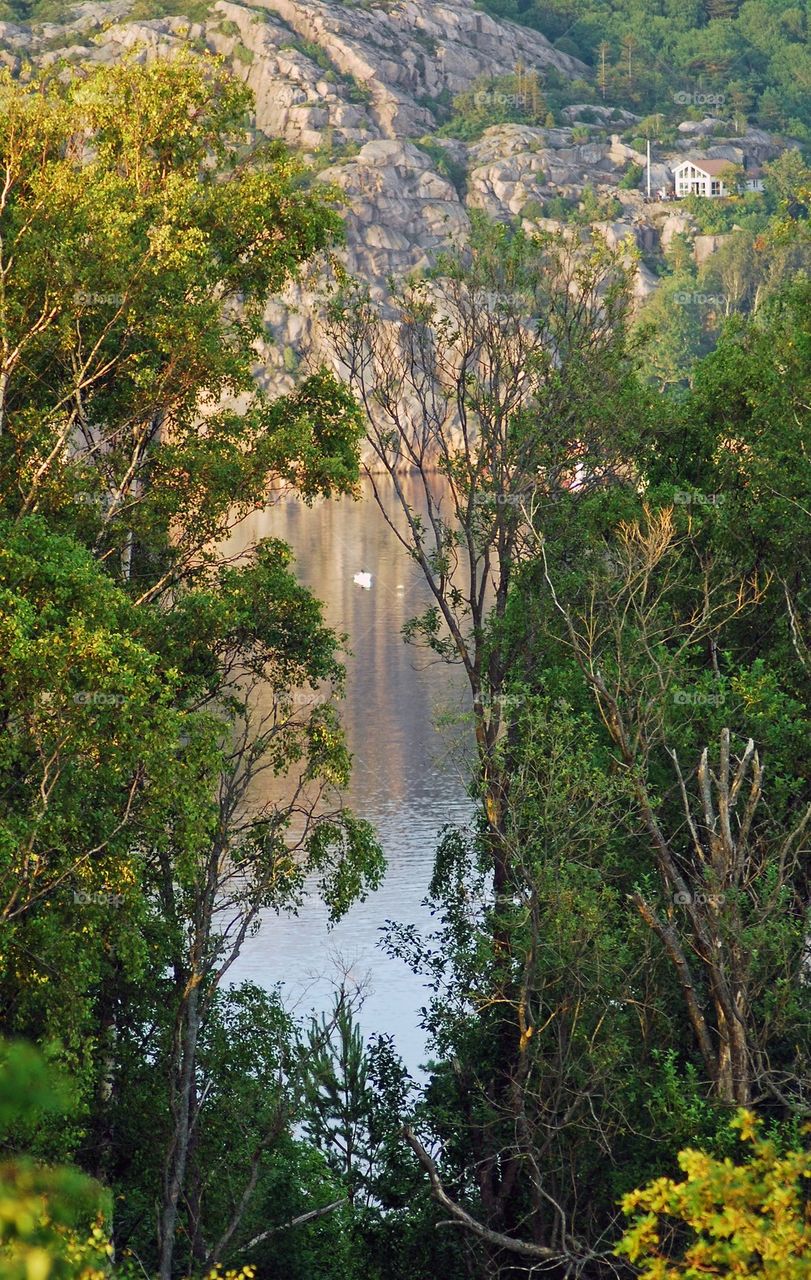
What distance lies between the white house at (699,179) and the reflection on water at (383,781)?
343 ft

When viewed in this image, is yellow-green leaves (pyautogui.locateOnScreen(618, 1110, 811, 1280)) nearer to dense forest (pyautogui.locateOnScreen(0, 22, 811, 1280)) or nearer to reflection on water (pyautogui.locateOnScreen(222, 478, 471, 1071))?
dense forest (pyautogui.locateOnScreen(0, 22, 811, 1280))

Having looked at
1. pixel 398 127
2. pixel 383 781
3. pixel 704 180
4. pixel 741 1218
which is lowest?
pixel 741 1218

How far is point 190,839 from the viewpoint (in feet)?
50.7

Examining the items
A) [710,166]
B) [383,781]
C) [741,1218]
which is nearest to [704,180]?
[710,166]

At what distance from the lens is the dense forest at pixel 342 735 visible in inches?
603

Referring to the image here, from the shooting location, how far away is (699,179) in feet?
570

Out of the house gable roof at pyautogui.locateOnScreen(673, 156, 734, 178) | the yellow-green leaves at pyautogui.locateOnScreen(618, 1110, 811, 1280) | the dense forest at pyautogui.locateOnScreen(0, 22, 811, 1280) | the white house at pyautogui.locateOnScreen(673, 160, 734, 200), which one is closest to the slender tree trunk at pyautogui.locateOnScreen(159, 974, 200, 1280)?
the dense forest at pyautogui.locateOnScreen(0, 22, 811, 1280)

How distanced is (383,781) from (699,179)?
470ft

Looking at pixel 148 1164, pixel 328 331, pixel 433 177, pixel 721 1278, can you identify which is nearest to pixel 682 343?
pixel 433 177

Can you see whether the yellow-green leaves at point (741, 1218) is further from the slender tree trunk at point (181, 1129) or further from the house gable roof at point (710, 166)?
the house gable roof at point (710, 166)

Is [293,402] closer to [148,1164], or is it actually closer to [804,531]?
[804,531]

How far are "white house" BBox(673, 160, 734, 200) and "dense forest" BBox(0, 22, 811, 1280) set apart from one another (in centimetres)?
15686

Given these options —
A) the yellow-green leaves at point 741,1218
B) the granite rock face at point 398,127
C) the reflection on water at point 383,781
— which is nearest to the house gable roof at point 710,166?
the granite rock face at point 398,127

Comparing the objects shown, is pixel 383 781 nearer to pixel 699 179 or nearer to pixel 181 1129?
pixel 181 1129
